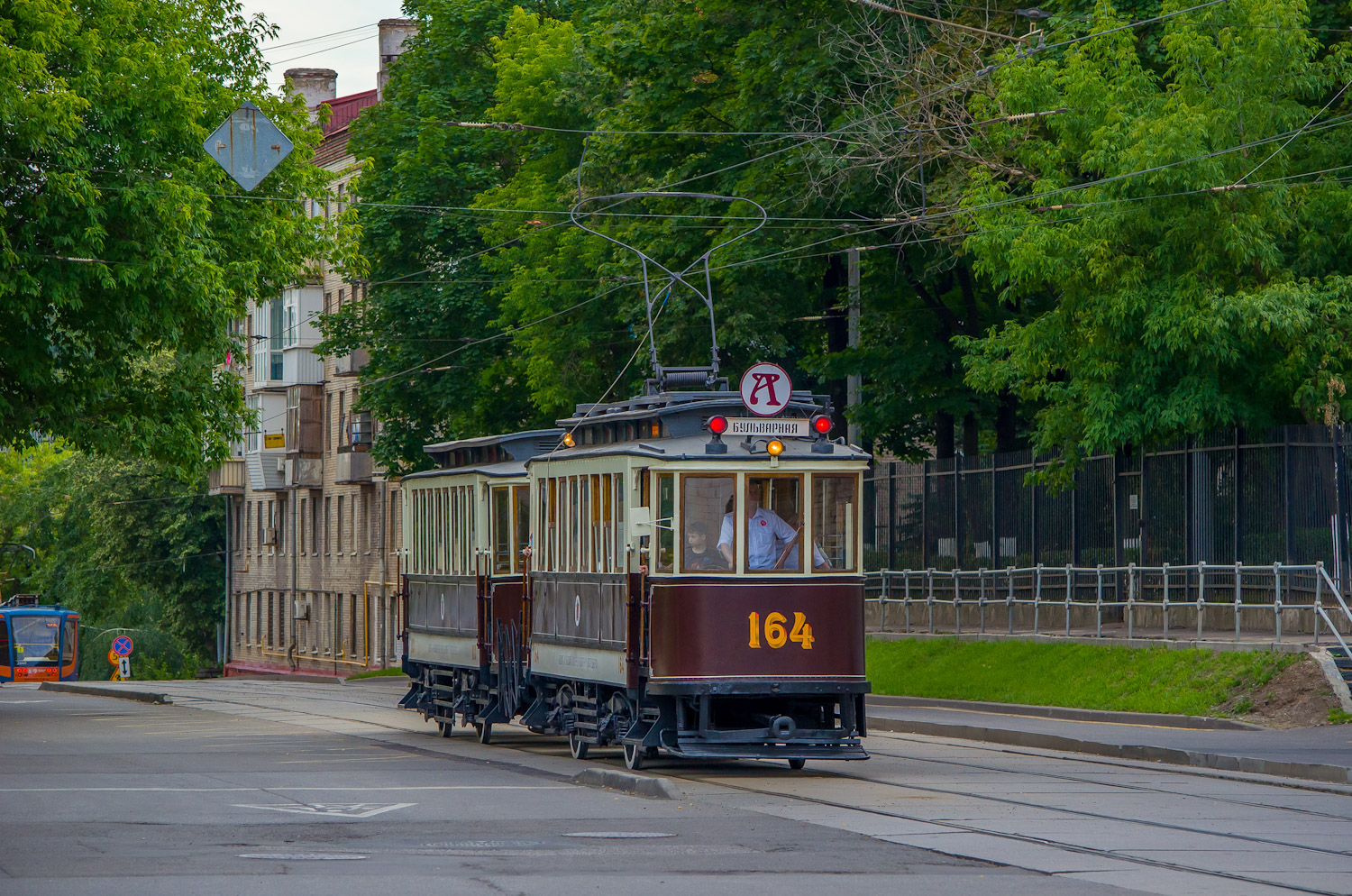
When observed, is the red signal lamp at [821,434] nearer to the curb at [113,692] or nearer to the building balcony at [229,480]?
the curb at [113,692]

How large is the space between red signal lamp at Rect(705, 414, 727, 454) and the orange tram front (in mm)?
26

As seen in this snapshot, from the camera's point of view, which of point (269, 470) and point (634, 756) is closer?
point (634, 756)

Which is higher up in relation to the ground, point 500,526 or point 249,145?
point 249,145

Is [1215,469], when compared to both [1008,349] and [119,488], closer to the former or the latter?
[1008,349]

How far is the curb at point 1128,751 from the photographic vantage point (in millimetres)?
17562

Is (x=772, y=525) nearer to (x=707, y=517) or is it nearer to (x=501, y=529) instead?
(x=707, y=517)

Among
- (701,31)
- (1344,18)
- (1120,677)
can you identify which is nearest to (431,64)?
(701,31)

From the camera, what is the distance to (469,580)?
23312 millimetres

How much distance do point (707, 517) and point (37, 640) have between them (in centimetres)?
6030

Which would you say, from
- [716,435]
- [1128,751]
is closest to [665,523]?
[716,435]

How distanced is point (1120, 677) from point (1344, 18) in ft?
35.4

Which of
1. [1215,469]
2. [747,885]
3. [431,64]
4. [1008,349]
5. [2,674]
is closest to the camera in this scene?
[747,885]

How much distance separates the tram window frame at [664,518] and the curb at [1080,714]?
766cm

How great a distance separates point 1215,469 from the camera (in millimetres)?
27906
